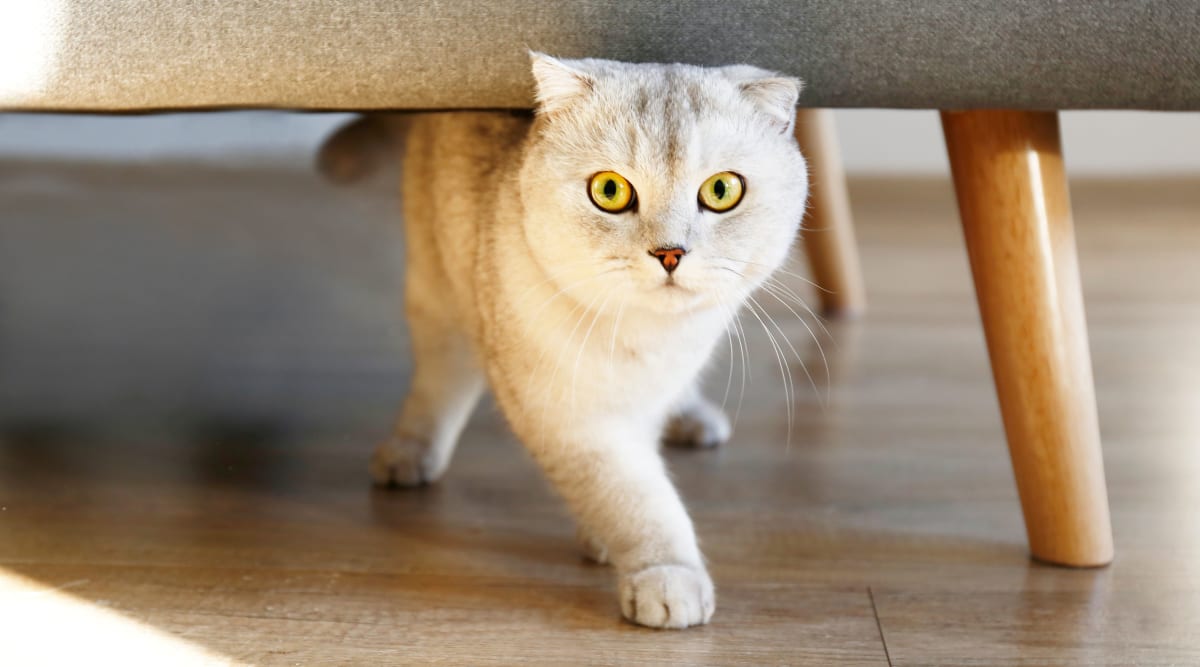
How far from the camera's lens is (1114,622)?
1.11m

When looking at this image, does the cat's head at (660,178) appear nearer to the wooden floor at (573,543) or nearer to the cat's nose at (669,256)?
the cat's nose at (669,256)

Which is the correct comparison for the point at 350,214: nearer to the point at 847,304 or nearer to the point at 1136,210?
the point at 847,304

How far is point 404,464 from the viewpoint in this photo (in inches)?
56.7

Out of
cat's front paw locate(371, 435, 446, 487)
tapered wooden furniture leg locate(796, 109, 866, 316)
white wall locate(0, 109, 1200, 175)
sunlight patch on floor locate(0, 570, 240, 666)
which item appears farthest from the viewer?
white wall locate(0, 109, 1200, 175)

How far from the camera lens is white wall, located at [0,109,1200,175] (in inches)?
140

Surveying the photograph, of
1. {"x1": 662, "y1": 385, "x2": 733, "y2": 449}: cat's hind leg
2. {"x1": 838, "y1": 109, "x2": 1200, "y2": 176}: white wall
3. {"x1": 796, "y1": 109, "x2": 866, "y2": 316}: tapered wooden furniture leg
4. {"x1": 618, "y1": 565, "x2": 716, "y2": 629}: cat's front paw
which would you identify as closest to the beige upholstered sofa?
{"x1": 618, "y1": 565, "x2": 716, "y2": 629}: cat's front paw

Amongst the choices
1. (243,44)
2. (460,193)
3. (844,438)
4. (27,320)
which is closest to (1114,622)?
(844,438)

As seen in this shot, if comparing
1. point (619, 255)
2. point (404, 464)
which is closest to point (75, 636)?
point (404, 464)

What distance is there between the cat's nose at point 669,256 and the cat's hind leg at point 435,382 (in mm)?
508

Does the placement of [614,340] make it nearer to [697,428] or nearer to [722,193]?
[722,193]

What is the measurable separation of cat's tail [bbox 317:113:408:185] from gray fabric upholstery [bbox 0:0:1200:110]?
498mm

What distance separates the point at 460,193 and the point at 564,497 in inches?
14.5

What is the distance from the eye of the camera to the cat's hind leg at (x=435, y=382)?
58.4 inches

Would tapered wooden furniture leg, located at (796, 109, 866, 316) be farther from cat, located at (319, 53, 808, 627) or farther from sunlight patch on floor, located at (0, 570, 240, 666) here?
sunlight patch on floor, located at (0, 570, 240, 666)
